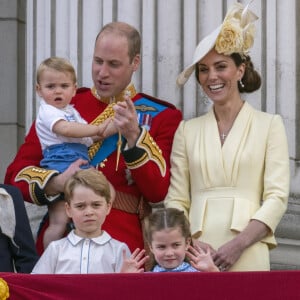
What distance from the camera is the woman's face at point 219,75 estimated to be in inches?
331

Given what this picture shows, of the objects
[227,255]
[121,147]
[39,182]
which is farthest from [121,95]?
[227,255]

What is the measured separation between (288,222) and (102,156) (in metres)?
1.12

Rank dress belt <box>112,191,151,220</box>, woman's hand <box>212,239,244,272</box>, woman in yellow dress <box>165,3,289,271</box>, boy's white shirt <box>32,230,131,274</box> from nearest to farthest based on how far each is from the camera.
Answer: boy's white shirt <box>32,230,131,274</box>
woman's hand <box>212,239,244,272</box>
woman in yellow dress <box>165,3,289,271</box>
dress belt <box>112,191,151,220</box>

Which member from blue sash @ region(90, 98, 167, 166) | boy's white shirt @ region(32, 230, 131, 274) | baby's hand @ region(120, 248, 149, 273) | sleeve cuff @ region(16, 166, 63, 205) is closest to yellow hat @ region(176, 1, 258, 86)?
blue sash @ region(90, 98, 167, 166)

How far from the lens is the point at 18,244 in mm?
8195

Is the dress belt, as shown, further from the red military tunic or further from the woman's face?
the woman's face

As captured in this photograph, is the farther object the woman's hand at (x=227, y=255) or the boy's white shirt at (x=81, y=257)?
the woman's hand at (x=227, y=255)

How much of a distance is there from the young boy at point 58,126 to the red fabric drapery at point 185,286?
114cm

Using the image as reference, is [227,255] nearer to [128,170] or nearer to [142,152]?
[142,152]

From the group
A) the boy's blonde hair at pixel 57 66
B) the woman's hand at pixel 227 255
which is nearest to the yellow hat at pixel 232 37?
the boy's blonde hair at pixel 57 66

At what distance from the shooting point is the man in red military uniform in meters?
8.31

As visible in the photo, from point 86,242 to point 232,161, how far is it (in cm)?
80

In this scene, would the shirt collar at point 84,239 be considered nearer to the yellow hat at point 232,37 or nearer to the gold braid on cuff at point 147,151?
the gold braid on cuff at point 147,151

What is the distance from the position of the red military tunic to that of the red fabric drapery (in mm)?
1081
